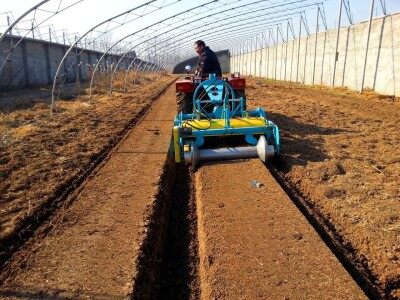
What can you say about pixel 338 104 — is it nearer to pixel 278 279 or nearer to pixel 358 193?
pixel 358 193

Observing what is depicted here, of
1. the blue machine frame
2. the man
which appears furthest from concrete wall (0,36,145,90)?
the blue machine frame

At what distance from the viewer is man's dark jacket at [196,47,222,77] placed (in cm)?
917

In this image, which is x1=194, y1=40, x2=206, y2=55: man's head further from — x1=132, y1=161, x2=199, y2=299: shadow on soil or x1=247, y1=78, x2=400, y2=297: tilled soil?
x1=132, y1=161, x2=199, y2=299: shadow on soil

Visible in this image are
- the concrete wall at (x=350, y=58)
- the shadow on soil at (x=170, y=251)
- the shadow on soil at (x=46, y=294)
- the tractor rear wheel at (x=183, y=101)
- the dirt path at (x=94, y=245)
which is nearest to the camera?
the shadow on soil at (x=46, y=294)

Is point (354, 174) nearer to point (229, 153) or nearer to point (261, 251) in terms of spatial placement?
point (229, 153)

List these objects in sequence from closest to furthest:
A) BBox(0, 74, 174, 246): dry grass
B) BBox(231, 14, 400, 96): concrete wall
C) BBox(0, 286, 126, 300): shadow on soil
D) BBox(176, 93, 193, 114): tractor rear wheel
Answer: BBox(0, 286, 126, 300): shadow on soil < BBox(0, 74, 174, 246): dry grass < BBox(176, 93, 193, 114): tractor rear wheel < BBox(231, 14, 400, 96): concrete wall

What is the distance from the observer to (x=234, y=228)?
473 centimetres

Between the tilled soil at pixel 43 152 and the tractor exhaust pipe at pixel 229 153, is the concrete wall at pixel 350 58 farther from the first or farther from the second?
the tractor exhaust pipe at pixel 229 153

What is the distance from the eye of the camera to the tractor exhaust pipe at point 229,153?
278 inches

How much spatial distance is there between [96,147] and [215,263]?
5.74 metres

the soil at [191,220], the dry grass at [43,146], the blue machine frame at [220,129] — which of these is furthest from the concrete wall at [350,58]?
the blue machine frame at [220,129]

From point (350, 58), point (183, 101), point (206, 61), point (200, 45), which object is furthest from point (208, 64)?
point (350, 58)

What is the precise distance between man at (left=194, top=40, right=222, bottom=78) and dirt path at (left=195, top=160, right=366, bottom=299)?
397 centimetres

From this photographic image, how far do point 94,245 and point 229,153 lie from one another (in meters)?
3.42
